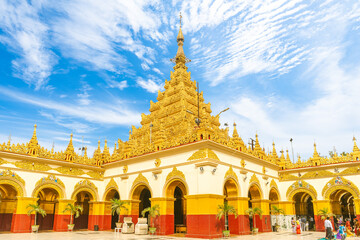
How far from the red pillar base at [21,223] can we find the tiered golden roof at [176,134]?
4.56 metres

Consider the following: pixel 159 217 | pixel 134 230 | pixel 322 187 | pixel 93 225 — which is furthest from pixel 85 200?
pixel 322 187

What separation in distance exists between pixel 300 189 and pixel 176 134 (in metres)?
12.5

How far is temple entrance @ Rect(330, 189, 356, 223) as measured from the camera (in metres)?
25.0

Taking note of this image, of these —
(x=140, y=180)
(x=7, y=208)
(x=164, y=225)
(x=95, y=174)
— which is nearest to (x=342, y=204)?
(x=164, y=225)

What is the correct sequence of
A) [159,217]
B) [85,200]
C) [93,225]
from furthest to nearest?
[85,200] < [93,225] < [159,217]

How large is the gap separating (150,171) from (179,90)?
47.3 ft

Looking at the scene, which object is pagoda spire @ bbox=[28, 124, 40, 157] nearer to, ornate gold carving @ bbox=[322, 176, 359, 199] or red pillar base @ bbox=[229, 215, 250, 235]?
red pillar base @ bbox=[229, 215, 250, 235]

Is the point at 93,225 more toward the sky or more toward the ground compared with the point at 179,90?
more toward the ground

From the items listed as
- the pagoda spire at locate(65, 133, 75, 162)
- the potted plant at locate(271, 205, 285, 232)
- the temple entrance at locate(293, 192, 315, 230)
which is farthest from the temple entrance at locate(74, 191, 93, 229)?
the temple entrance at locate(293, 192, 315, 230)

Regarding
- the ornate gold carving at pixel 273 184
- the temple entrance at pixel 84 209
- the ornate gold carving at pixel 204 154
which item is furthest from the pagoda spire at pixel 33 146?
the ornate gold carving at pixel 273 184

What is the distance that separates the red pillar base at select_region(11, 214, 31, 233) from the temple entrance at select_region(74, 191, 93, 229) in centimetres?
531

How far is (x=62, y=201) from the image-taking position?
22.8 m

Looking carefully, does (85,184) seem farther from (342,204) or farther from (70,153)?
(342,204)

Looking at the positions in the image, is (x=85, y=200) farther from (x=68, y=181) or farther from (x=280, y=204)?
(x=280, y=204)
